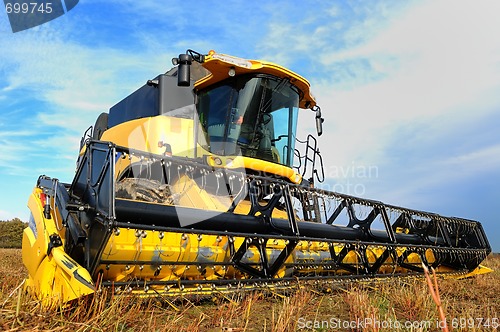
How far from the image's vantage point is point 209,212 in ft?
11.5

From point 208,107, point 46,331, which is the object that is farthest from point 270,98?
point 46,331

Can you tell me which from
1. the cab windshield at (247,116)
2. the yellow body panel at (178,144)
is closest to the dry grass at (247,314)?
the yellow body panel at (178,144)

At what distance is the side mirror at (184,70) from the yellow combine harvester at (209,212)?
0.01 meters

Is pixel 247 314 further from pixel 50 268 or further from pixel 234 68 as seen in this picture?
pixel 234 68

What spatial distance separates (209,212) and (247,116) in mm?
1728

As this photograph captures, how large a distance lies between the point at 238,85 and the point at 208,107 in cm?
52

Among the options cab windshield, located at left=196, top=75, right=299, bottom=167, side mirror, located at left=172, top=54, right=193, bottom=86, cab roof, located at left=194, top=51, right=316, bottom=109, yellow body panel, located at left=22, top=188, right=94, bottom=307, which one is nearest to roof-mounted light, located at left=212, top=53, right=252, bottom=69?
cab roof, located at left=194, top=51, right=316, bottom=109

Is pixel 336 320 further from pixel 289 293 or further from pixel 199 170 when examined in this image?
pixel 199 170

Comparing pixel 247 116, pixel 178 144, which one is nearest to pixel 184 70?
pixel 247 116

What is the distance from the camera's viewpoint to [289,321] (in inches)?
104

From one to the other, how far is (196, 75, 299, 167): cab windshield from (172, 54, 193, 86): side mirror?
848 mm

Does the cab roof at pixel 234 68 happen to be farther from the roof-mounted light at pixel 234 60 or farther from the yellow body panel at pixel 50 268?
the yellow body panel at pixel 50 268

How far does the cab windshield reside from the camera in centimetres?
486

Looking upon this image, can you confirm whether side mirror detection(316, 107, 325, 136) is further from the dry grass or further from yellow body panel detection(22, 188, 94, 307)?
yellow body panel detection(22, 188, 94, 307)
